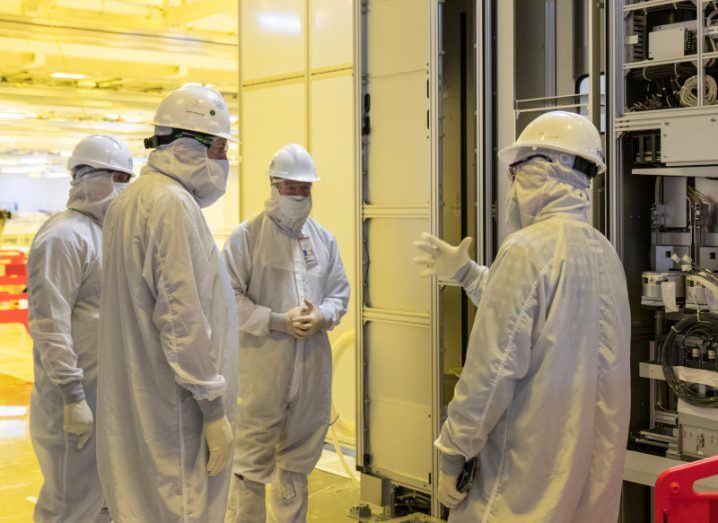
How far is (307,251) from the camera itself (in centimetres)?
407

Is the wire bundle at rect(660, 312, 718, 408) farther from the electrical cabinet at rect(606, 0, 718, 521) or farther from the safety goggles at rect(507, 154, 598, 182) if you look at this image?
the safety goggles at rect(507, 154, 598, 182)

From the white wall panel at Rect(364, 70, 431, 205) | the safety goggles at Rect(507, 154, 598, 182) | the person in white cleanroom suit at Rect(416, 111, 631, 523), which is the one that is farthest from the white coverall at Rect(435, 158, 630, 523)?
the white wall panel at Rect(364, 70, 431, 205)

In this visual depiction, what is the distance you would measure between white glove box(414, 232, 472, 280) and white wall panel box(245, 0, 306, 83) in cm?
293

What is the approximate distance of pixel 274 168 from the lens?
13.3ft

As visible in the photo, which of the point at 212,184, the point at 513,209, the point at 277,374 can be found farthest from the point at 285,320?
the point at 513,209

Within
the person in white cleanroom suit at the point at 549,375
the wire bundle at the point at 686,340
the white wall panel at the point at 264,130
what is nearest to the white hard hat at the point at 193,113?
the person in white cleanroom suit at the point at 549,375

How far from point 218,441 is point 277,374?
47.0 inches

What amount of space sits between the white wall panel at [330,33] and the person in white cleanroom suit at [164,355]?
2.94m

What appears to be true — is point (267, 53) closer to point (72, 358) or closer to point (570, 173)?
point (72, 358)

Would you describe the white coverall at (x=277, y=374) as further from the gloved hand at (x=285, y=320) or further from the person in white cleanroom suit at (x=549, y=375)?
the person in white cleanroom suit at (x=549, y=375)

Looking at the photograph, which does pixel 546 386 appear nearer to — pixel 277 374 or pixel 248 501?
pixel 277 374

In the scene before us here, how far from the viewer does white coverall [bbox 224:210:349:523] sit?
3.93 m

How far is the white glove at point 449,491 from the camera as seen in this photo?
2.59 m

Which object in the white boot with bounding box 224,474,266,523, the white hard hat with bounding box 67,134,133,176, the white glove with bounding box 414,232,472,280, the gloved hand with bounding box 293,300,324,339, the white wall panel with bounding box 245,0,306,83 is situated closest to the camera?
the white glove with bounding box 414,232,472,280
